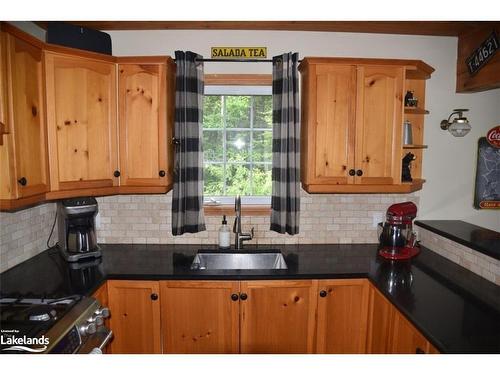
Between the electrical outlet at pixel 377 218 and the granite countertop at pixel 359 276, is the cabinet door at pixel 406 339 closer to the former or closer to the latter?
the granite countertop at pixel 359 276

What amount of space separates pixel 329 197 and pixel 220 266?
3.05ft

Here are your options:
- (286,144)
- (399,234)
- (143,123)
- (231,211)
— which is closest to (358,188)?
(399,234)

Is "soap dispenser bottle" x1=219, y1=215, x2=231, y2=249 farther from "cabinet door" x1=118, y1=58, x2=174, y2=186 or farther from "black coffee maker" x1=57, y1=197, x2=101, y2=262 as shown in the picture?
"black coffee maker" x1=57, y1=197, x2=101, y2=262

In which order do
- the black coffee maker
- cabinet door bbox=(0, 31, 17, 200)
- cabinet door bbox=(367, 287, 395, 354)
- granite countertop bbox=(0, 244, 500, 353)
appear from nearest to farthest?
granite countertop bbox=(0, 244, 500, 353), cabinet door bbox=(0, 31, 17, 200), cabinet door bbox=(367, 287, 395, 354), the black coffee maker

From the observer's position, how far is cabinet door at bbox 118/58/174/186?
201 centimetres

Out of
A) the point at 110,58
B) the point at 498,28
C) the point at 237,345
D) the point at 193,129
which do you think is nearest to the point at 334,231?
the point at 237,345

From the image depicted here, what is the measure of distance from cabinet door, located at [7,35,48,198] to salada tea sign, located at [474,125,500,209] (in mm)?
2871

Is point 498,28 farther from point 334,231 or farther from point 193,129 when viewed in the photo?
point 193,129

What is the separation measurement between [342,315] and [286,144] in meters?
1.12

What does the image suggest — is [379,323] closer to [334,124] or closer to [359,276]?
[359,276]

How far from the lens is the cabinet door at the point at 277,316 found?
1.87 metres

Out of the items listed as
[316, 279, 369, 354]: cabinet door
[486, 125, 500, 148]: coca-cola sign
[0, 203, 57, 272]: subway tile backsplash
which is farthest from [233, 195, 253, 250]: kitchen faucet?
[486, 125, 500, 148]: coca-cola sign

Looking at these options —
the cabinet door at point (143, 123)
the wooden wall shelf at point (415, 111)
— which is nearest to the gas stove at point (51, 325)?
the cabinet door at point (143, 123)

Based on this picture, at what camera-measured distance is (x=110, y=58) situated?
1.97 meters
